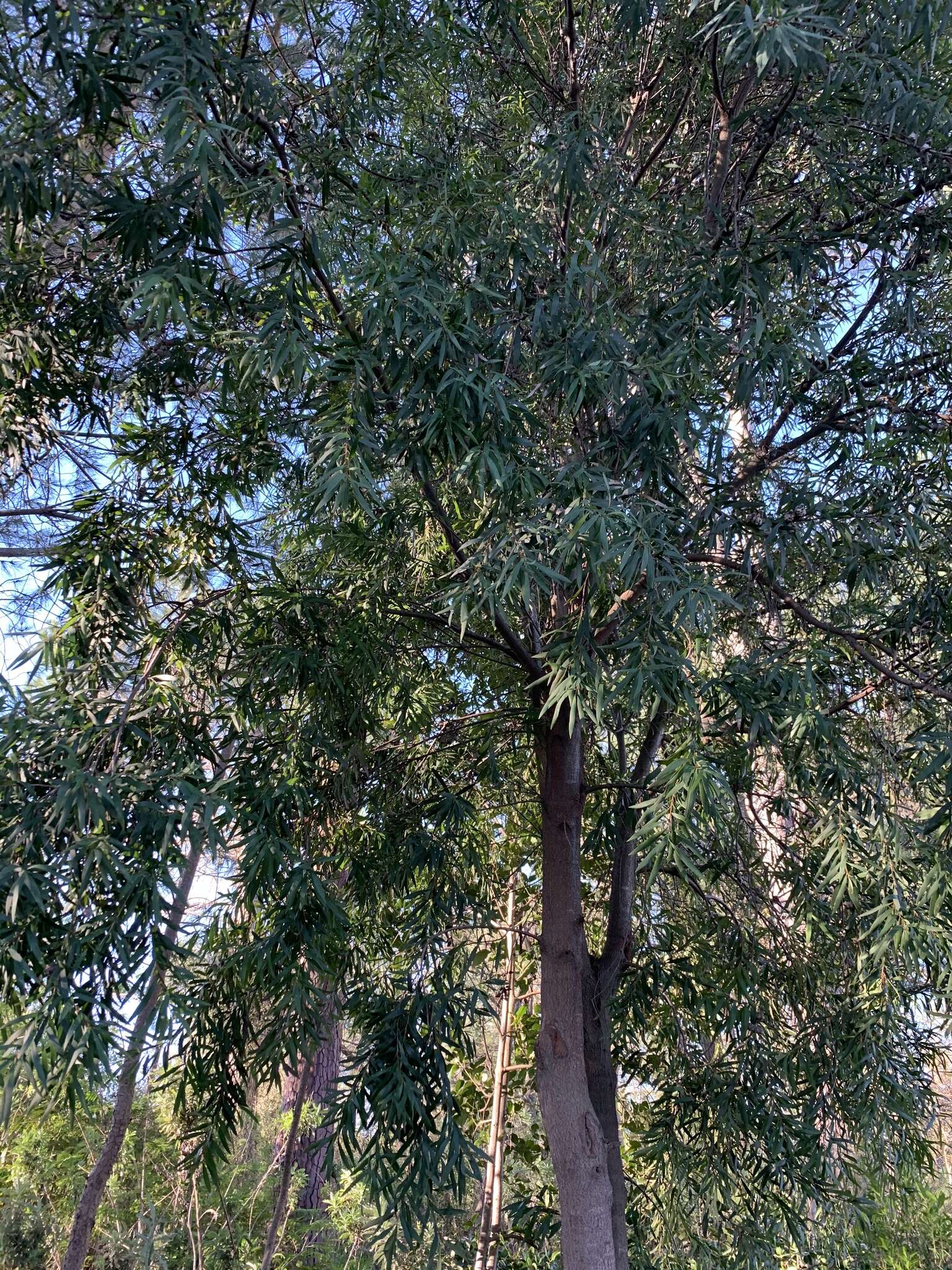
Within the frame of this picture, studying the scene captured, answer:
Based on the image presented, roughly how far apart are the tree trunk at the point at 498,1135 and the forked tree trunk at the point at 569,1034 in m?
0.29

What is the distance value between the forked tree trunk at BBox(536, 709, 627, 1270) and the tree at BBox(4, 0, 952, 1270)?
12mm

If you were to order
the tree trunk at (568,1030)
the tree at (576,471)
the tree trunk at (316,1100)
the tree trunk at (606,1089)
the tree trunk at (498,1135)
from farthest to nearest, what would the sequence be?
the tree trunk at (316,1100) → the tree trunk at (498,1135) → the tree trunk at (606,1089) → the tree trunk at (568,1030) → the tree at (576,471)

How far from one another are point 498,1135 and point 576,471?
263 centimetres

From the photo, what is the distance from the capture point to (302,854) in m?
2.68

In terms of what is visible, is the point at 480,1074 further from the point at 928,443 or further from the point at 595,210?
the point at 595,210

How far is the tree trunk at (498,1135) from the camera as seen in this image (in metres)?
3.53

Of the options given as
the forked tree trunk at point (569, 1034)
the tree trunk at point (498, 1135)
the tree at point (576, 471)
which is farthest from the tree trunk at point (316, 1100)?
the forked tree trunk at point (569, 1034)

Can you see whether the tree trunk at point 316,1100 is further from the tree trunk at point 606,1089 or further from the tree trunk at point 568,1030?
the tree trunk at point 568,1030

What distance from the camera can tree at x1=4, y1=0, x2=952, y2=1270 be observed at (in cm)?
219

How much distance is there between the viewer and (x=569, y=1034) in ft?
9.71

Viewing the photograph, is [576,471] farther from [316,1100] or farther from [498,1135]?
[316,1100]

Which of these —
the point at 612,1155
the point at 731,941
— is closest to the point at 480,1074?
the point at 612,1155

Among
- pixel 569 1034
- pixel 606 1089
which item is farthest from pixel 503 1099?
pixel 569 1034

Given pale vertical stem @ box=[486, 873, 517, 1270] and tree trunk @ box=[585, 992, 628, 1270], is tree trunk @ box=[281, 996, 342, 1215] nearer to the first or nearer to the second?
pale vertical stem @ box=[486, 873, 517, 1270]
